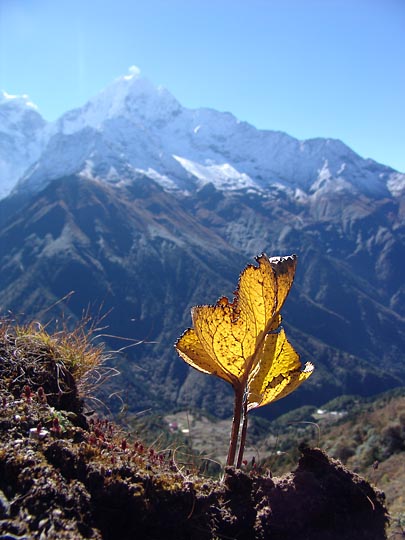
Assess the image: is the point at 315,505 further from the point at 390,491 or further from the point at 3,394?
the point at 390,491

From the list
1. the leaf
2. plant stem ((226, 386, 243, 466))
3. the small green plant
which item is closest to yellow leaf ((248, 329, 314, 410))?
the small green plant

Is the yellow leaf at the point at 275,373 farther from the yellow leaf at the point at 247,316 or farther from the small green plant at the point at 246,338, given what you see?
the yellow leaf at the point at 247,316

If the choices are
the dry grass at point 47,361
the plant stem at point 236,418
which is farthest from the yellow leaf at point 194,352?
the dry grass at point 47,361

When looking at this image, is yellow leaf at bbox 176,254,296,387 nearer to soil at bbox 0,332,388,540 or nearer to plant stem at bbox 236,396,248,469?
plant stem at bbox 236,396,248,469

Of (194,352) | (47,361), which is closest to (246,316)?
(194,352)

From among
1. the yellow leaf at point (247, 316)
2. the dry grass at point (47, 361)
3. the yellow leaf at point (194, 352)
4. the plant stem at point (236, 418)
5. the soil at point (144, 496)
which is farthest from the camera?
the dry grass at point (47, 361)

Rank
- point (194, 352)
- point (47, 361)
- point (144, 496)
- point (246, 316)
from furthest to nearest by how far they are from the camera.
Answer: point (47, 361)
point (194, 352)
point (246, 316)
point (144, 496)

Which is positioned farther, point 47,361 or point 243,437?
point 47,361

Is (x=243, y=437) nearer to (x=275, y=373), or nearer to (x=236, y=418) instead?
(x=236, y=418)
